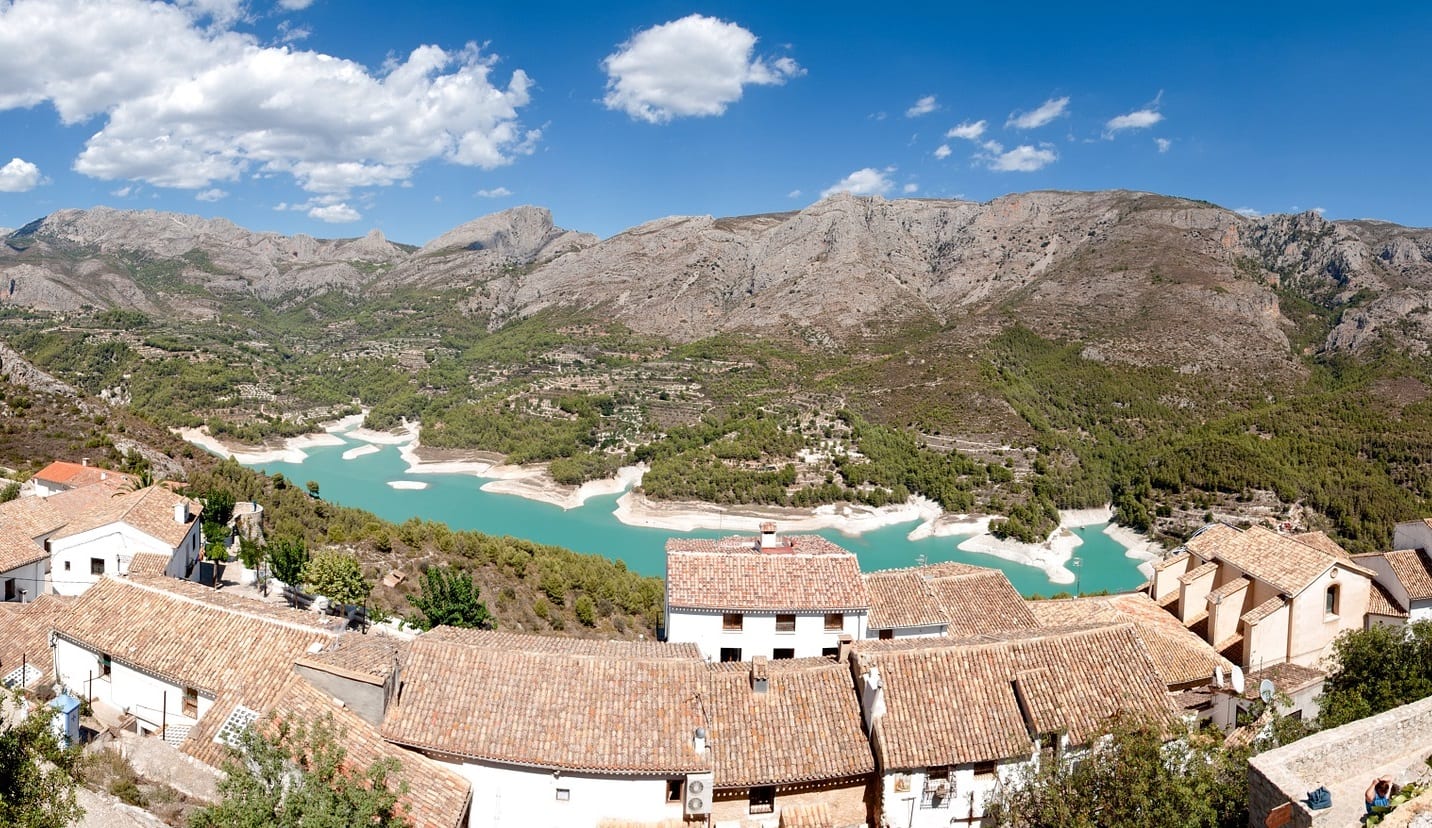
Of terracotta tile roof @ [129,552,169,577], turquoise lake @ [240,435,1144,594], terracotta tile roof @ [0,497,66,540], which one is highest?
terracotta tile roof @ [0,497,66,540]

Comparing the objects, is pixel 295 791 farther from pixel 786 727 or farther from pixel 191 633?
pixel 786 727

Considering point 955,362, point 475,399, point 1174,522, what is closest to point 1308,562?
point 1174,522

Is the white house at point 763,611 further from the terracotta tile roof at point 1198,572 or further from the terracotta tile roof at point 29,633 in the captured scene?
the terracotta tile roof at point 29,633

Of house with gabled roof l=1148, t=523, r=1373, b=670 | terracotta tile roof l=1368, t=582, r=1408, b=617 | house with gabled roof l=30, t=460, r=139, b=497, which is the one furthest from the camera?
house with gabled roof l=30, t=460, r=139, b=497

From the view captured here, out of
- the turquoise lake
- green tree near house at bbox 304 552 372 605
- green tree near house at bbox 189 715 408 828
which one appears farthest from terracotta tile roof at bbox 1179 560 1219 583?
the turquoise lake

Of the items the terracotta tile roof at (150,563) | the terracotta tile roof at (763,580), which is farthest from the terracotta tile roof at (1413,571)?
the terracotta tile roof at (150,563)

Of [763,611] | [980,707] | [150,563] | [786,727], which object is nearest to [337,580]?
[150,563]

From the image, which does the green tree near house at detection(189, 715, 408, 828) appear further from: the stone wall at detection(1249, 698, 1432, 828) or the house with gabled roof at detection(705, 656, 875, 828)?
the stone wall at detection(1249, 698, 1432, 828)

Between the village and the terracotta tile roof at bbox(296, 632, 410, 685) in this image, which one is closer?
the village
